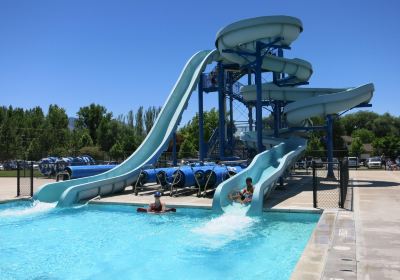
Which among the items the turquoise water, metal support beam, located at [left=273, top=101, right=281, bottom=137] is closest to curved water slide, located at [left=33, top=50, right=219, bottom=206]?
the turquoise water

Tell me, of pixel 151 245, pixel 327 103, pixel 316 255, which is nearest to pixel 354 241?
pixel 316 255

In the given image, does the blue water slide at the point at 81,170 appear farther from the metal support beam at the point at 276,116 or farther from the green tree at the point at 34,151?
the green tree at the point at 34,151

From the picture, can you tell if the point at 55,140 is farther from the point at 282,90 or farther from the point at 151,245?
the point at 151,245

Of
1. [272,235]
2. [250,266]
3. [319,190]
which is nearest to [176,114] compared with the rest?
[319,190]

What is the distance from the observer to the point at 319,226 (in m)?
8.67

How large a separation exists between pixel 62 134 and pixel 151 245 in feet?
183

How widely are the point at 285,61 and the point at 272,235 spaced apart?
47.6 ft

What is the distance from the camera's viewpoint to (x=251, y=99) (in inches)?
955

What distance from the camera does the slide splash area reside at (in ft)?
50.5

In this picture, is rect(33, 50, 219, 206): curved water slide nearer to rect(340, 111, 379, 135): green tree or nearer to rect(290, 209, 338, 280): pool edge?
rect(290, 209, 338, 280): pool edge

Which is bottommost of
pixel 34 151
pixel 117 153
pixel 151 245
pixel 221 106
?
pixel 151 245

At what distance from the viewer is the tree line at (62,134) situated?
5722 cm

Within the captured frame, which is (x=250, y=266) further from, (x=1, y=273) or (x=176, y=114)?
(x=176, y=114)

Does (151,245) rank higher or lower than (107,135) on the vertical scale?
lower
